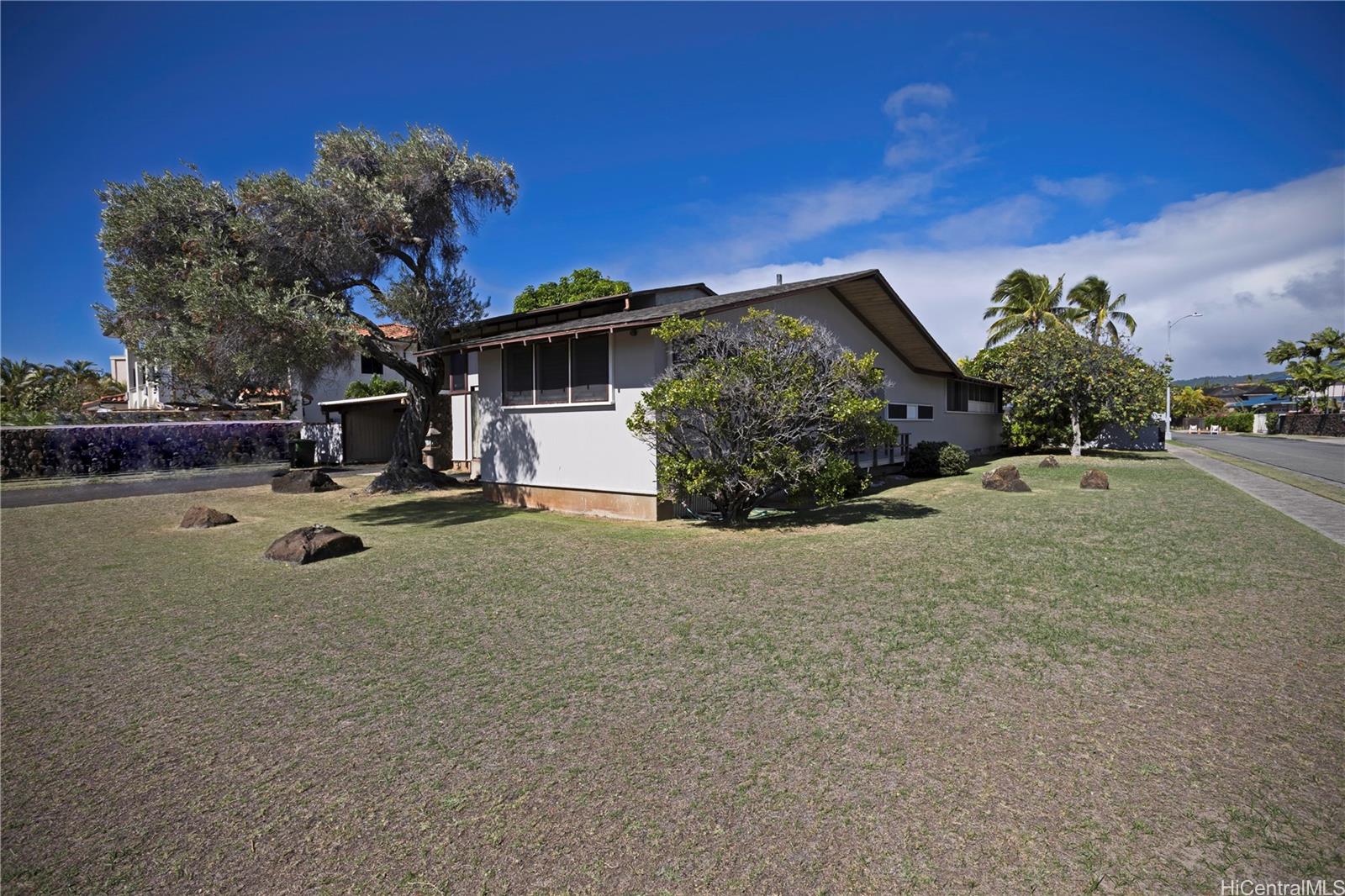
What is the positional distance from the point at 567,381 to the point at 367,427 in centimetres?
1741

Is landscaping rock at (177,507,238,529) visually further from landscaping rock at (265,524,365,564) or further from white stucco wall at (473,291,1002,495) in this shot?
white stucco wall at (473,291,1002,495)

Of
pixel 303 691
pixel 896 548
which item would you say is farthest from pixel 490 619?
pixel 896 548

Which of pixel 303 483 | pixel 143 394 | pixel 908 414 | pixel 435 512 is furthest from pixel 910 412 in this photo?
pixel 143 394

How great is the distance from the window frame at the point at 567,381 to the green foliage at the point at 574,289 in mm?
17419

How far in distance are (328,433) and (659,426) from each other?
69.1 ft

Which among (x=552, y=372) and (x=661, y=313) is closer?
(x=661, y=313)

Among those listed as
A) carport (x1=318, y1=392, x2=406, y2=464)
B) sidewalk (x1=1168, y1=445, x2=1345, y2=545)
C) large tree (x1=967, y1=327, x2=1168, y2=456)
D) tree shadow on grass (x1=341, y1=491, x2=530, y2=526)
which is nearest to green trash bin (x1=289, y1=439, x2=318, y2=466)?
carport (x1=318, y1=392, x2=406, y2=464)

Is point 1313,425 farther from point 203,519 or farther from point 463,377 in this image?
point 203,519

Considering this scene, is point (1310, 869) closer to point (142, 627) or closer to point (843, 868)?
point (843, 868)

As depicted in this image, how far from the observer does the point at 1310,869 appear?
8.41 feet

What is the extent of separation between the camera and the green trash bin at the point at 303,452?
79.2 feet

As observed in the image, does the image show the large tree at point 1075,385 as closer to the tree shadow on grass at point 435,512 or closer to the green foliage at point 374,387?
the tree shadow on grass at point 435,512

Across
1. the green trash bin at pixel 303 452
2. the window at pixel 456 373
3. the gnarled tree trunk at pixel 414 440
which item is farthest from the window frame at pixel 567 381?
the green trash bin at pixel 303 452

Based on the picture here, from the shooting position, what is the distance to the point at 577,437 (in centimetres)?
1223
